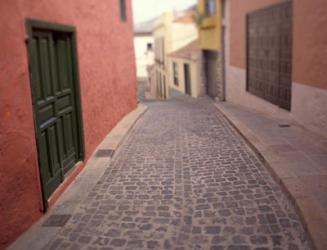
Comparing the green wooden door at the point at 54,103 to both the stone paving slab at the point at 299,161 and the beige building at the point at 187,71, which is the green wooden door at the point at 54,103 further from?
the beige building at the point at 187,71

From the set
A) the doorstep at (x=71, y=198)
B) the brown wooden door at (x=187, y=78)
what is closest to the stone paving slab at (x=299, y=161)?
the doorstep at (x=71, y=198)

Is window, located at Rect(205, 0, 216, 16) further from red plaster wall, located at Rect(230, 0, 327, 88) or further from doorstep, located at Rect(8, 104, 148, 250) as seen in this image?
doorstep, located at Rect(8, 104, 148, 250)

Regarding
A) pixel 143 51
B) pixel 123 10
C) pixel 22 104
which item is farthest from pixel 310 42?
pixel 143 51

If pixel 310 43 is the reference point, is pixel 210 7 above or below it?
above

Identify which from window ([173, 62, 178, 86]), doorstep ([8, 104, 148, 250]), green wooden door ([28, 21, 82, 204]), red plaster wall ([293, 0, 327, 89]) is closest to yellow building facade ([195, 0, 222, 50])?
red plaster wall ([293, 0, 327, 89])

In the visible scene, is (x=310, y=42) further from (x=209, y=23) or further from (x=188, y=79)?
(x=188, y=79)

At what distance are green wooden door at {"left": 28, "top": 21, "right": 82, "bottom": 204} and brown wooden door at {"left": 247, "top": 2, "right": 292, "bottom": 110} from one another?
474cm

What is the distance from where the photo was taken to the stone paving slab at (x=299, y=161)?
12.9ft

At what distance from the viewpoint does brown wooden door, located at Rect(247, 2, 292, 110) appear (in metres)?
8.51

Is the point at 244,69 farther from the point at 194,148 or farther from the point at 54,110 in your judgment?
the point at 54,110

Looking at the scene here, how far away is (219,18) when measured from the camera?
1523 cm

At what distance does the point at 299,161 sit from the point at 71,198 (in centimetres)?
321

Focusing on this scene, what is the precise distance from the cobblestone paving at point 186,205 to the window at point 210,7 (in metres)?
10.5

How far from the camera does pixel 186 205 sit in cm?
471
